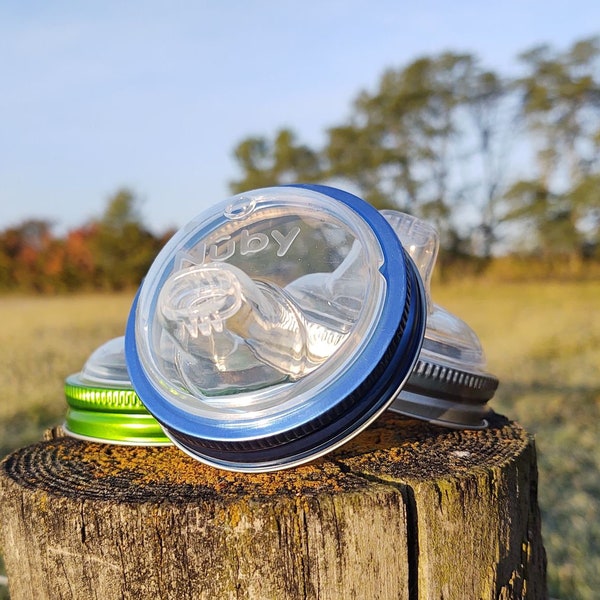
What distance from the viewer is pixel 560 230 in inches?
503

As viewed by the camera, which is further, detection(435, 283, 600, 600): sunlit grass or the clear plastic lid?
detection(435, 283, 600, 600): sunlit grass

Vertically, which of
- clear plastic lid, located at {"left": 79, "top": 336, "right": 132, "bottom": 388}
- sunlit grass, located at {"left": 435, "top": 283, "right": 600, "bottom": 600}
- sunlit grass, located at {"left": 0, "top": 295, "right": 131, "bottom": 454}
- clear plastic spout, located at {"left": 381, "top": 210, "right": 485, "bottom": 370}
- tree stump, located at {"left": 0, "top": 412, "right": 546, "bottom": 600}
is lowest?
sunlit grass, located at {"left": 435, "top": 283, "right": 600, "bottom": 600}

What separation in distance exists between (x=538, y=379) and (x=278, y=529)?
4.97 m

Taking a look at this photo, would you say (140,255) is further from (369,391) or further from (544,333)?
(369,391)

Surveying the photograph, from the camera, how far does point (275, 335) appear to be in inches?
43.3

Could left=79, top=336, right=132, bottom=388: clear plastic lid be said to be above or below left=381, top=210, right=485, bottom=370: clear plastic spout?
below

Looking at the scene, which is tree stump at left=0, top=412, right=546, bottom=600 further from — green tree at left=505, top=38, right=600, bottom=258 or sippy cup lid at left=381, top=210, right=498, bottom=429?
green tree at left=505, top=38, right=600, bottom=258

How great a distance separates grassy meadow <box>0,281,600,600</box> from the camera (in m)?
2.70

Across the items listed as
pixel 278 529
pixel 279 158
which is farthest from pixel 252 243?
pixel 279 158

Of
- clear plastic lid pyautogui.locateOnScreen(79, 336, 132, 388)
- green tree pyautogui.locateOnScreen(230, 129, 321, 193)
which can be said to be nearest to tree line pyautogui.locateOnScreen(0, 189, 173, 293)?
green tree pyautogui.locateOnScreen(230, 129, 321, 193)

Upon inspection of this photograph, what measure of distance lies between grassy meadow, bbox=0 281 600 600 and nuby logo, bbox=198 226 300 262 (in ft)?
5.79

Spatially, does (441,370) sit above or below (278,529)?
above

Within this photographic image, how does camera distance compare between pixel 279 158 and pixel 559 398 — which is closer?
pixel 559 398

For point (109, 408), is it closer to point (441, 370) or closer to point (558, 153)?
point (441, 370)
